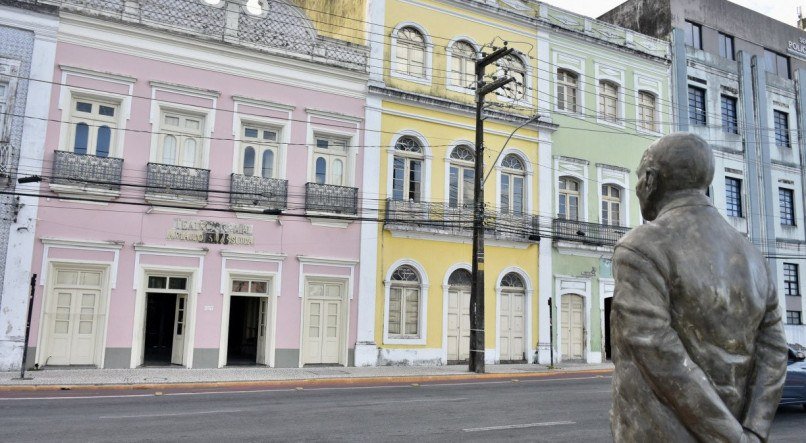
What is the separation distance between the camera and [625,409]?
237 cm

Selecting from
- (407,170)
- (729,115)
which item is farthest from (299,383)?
(729,115)

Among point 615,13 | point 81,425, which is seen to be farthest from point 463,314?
point 615,13

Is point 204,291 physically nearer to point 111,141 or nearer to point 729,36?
point 111,141

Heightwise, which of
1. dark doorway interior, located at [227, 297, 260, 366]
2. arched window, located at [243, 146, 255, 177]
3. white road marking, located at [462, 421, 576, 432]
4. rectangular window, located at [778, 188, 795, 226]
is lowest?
white road marking, located at [462, 421, 576, 432]

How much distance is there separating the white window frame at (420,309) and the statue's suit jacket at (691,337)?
58.9ft

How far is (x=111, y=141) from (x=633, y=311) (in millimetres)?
17607

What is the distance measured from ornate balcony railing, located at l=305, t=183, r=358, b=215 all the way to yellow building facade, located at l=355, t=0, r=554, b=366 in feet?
2.15

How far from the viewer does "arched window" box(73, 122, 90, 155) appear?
55.8 ft

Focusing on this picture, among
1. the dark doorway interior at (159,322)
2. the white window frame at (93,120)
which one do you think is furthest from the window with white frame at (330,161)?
the dark doorway interior at (159,322)

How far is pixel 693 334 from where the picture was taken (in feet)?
7.52

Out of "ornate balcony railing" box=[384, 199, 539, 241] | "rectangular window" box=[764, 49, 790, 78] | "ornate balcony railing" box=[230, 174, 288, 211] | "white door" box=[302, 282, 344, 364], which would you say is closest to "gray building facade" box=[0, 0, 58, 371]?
"ornate balcony railing" box=[230, 174, 288, 211]

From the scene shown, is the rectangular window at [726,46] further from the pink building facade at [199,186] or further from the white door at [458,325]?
the pink building facade at [199,186]

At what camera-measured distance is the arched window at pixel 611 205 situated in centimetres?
2544

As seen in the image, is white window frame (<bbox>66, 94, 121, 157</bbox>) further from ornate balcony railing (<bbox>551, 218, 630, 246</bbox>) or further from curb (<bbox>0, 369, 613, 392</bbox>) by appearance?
ornate balcony railing (<bbox>551, 218, 630, 246</bbox>)
